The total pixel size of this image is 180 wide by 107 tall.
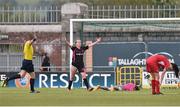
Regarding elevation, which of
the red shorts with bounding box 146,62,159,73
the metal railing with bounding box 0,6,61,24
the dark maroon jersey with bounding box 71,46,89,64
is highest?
the metal railing with bounding box 0,6,61,24

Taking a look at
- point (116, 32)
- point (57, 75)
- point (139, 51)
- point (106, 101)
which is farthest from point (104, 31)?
point (106, 101)

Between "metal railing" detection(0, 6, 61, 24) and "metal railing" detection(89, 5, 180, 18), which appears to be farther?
"metal railing" detection(0, 6, 61, 24)

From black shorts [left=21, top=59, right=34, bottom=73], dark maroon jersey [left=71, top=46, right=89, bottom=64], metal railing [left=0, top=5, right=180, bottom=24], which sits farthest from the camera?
metal railing [left=0, top=5, right=180, bottom=24]

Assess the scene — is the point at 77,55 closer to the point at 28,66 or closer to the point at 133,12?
the point at 28,66

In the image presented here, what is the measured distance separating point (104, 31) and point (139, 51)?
10.4 ft

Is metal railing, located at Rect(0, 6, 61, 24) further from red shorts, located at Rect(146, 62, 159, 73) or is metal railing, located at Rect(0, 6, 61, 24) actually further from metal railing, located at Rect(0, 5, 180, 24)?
red shorts, located at Rect(146, 62, 159, 73)

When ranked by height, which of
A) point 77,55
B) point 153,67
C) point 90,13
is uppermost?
point 90,13

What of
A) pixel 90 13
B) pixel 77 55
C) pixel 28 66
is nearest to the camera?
pixel 28 66

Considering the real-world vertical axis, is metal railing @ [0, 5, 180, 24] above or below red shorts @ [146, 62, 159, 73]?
above

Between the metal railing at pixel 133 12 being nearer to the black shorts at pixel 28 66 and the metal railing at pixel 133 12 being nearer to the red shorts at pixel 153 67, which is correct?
the black shorts at pixel 28 66

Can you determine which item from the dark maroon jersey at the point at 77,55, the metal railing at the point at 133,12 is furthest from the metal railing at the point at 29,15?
the dark maroon jersey at the point at 77,55

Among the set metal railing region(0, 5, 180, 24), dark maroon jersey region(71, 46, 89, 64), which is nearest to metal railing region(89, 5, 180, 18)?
metal railing region(0, 5, 180, 24)

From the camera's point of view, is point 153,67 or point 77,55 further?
point 77,55

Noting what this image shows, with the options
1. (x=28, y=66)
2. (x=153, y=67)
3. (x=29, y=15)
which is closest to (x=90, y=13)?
(x=29, y=15)
